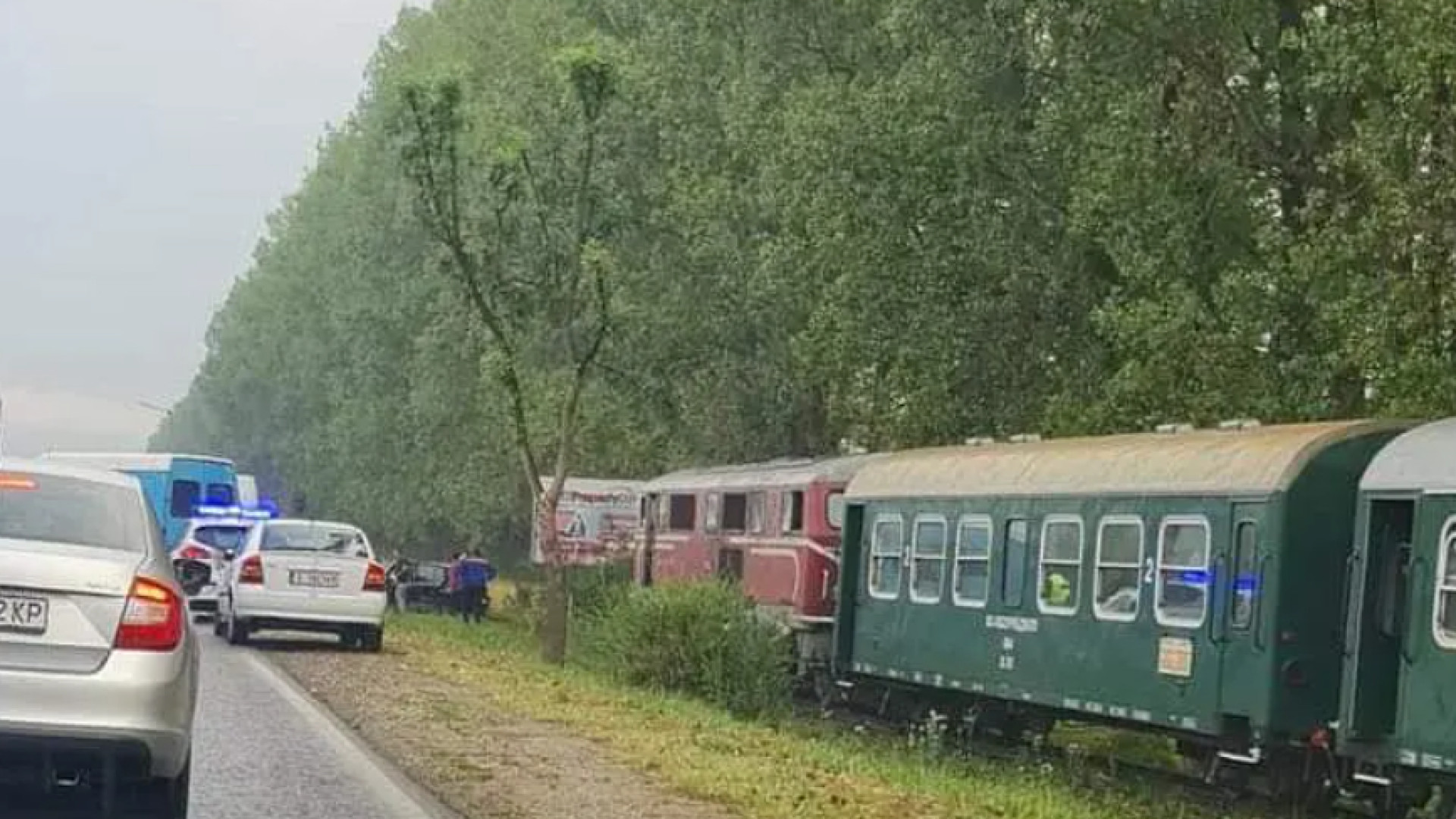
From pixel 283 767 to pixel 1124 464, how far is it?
779cm

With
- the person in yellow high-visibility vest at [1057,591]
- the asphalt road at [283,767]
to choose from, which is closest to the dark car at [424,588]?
the asphalt road at [283,767]

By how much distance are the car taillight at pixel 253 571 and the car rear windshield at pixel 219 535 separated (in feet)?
21.4

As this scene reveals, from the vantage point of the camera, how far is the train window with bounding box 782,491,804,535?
28.3 meters

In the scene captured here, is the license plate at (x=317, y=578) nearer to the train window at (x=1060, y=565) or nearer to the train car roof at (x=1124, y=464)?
the train car roof at (x=1124, y=464)

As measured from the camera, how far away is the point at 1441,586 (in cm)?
1423

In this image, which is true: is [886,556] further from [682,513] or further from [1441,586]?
[682,513]

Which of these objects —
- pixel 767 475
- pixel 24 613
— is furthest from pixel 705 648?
pixel 24 613

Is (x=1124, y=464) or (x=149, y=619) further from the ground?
(x=1124, y=464)

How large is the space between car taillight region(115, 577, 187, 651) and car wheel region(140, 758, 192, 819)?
1.00 metres

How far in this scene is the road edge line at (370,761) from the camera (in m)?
12.6

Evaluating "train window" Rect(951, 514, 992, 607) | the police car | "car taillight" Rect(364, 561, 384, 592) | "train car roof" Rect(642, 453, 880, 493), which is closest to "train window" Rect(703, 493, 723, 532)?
"train car roof" Rect(642, 453, 880, 493)

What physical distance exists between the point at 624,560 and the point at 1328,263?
21.7 m

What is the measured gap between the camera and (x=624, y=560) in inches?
1634

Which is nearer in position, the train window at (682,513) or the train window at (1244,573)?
the train window at (1244,573)
